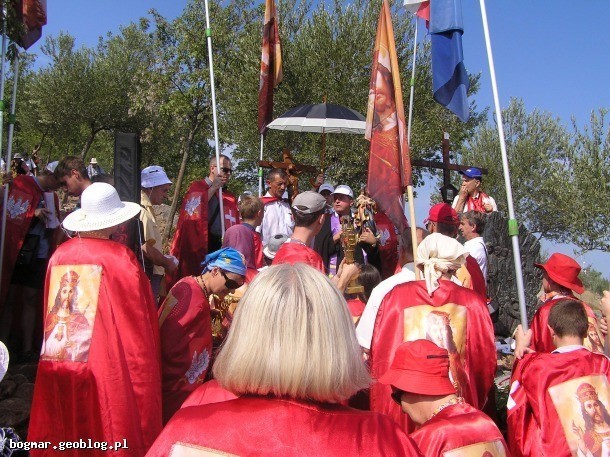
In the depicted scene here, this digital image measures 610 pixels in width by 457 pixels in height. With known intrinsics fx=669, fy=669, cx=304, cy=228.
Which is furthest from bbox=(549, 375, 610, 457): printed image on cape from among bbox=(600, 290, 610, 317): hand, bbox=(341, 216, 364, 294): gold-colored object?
bbox=(341, 216, 364, 294): gold-colored object

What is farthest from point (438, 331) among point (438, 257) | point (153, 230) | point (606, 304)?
point (153, 230)

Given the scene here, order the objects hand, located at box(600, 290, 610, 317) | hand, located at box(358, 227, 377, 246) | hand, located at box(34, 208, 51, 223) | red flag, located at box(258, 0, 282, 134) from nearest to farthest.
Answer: hand, located at box(600, 290, 610, 317) < hand, located at box(358, 227, 377, 246) < hand, located at box(34, 208, 51, 223) < red flag, located at box(258, 0, 282, 134)

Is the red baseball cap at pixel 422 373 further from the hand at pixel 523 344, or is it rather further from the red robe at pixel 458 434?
the hand at pixel 523 344

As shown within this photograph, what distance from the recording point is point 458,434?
2.61 meters

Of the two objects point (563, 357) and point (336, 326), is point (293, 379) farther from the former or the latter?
point (563, 357)

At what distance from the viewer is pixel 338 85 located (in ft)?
77.3

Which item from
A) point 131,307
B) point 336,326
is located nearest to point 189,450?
point 336,326

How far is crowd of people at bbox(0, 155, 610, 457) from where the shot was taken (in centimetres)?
182

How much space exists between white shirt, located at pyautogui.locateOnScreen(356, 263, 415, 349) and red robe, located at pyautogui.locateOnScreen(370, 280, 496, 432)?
11.1 inches

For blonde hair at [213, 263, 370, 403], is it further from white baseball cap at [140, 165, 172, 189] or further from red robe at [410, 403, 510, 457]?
white baseball cap at [140, 165, 172, 189]

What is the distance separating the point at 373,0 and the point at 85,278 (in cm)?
2185

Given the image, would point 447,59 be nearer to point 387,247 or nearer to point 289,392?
point 387,247

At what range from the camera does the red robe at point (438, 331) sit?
12.9 ft

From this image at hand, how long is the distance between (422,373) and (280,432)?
1.10 m
